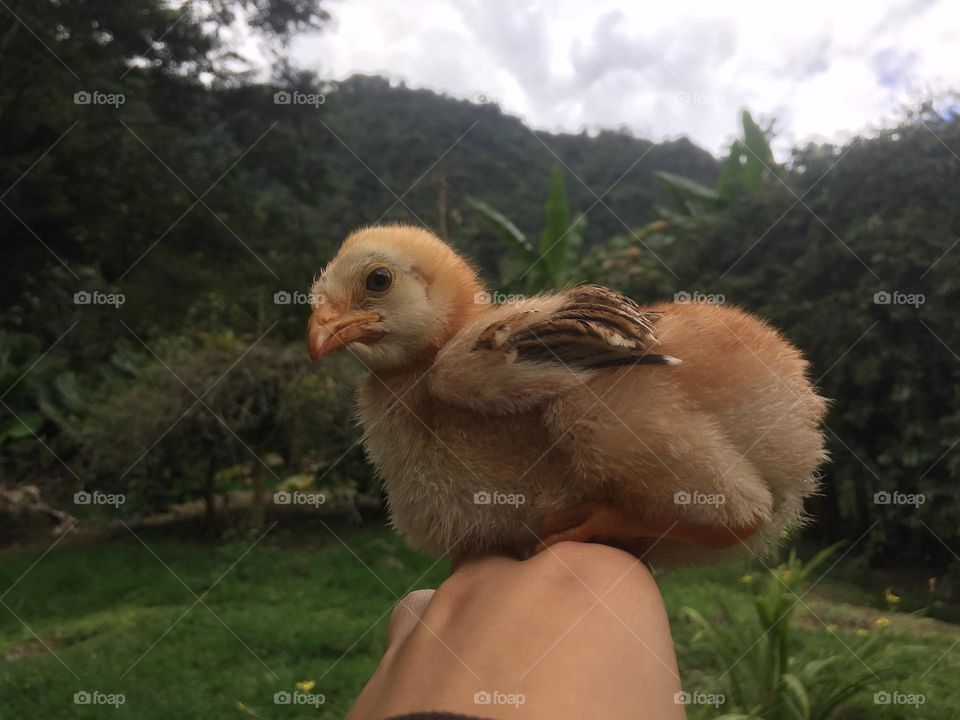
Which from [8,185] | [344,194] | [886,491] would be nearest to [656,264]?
[886,491]

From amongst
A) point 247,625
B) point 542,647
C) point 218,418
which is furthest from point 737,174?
point 542,647

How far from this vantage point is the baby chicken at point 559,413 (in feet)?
2.75

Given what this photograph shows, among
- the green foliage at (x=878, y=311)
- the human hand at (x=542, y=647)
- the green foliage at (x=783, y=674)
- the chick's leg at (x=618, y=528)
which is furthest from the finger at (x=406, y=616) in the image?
the green foliage at (x=878, y=311)

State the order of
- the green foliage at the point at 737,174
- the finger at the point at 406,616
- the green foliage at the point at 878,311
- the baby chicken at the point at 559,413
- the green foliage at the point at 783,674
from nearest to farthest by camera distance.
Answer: the baby chicken at the point at 559,413 → the finger at the point at 406,616 → the green foliage at the point at 783,674 → the green foliage at the point at 878,311 → the green foliage at the point at 737,174

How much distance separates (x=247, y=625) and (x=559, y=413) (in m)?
3.20

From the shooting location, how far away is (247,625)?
11.5ft

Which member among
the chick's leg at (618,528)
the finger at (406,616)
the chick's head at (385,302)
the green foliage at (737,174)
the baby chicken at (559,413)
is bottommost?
the finger at (406,616)

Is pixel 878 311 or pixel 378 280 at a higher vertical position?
pixel 878 311

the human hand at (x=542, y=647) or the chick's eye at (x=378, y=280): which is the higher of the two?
the chick's eye at (x=378, y=280)

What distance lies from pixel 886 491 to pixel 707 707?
2.18m

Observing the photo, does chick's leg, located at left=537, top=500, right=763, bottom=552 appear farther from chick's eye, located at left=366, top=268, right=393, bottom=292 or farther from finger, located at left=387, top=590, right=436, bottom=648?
chick's eye, located at left=366, top=268, right=393, bottom=292

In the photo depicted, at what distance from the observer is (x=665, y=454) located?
0.83 m

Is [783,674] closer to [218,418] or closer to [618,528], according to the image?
[618,528]

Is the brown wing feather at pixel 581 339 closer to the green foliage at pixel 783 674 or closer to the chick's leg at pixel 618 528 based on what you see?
the chick's leg at pixel 618 528
